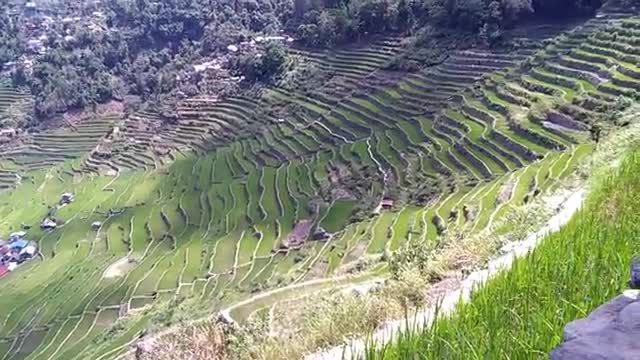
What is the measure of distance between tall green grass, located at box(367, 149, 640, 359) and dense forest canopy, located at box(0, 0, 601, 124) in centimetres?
3471

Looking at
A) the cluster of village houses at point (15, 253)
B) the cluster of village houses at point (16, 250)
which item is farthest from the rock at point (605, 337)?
the cluster of village houses at point (15, 253)

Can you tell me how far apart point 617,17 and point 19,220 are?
129 ft

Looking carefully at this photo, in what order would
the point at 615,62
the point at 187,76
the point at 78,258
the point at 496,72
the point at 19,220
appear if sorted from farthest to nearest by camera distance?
the point at 187,76 → the point at 19,220 → the point at 78,258 → the point at 496,72 → the point at 615,62

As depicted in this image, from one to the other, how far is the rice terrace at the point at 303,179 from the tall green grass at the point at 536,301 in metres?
8.85

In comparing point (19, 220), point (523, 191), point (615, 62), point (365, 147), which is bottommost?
point (19, 220)

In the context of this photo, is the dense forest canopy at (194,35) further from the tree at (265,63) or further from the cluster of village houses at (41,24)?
the cluster of village houses at (41,24)

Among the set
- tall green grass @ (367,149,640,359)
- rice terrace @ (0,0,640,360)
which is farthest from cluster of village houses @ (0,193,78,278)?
tall green grass @ (367,149,640,359)

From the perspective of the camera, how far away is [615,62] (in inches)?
977

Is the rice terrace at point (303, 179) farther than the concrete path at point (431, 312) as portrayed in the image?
Yes

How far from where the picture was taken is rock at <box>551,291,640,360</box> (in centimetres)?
118

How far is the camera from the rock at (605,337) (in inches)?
46.3

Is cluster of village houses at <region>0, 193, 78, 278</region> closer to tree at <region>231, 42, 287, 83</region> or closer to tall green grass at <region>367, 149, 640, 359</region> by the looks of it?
tree at <region>231, 42, 287, 83</region>

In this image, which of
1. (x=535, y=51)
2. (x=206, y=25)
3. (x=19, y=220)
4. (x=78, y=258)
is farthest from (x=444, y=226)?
(x=206, y=25)

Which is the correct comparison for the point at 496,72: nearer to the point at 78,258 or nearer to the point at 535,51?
the point at 535,51
